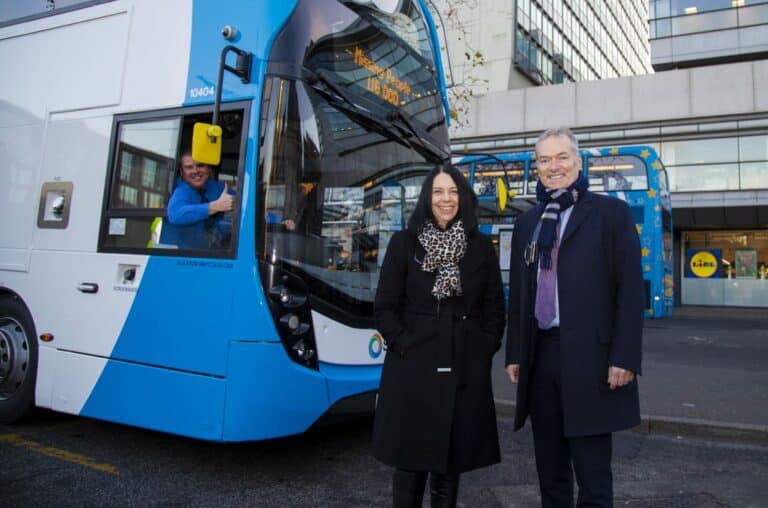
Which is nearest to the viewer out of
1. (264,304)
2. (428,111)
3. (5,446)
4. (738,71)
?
(264,304)

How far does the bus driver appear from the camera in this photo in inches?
140

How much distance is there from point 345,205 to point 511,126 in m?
21.7

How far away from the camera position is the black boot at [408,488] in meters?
2.69

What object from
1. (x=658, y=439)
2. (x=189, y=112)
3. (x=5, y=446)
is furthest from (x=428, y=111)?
(x=5, y=446)

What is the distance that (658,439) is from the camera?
505cm

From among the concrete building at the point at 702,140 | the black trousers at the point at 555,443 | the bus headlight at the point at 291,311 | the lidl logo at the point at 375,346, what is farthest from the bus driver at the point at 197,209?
the concrete building at the point at 702,140

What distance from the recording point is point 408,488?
8.83 ft

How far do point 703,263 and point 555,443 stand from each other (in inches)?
916

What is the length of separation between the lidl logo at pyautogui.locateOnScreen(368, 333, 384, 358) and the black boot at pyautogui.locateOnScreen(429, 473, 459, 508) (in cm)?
136

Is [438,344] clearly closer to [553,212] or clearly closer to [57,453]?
[553,212]

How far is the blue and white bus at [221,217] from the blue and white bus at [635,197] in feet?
28.7

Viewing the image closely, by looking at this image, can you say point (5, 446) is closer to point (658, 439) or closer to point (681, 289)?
point (658, 439)

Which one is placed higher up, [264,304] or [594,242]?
[594,242]

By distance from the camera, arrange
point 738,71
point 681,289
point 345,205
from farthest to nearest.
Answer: point 681,289 → point 738,71 → point 345,205
